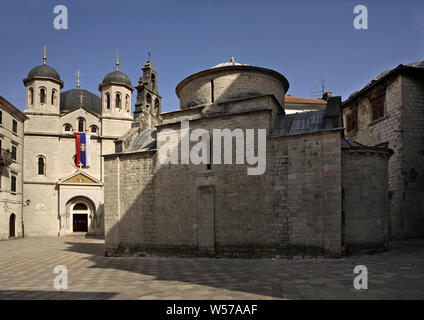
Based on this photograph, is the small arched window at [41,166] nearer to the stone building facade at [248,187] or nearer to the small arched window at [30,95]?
the small arched window at [30,95]

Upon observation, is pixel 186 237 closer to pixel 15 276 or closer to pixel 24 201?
pixel 15 276

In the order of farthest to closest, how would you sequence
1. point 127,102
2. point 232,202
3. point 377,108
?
point 127,102, point 377,108, point 232,202

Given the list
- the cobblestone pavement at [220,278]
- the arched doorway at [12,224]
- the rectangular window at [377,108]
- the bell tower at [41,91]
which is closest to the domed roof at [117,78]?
the bell tower at [41,91]

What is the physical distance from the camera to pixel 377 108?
21688mm

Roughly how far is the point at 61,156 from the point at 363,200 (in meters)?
27.9

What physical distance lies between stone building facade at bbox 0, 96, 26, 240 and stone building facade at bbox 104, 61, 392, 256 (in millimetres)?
14773

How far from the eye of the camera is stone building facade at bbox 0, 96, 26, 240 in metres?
26.8

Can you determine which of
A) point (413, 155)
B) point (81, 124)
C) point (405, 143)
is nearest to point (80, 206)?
point (81, 124)

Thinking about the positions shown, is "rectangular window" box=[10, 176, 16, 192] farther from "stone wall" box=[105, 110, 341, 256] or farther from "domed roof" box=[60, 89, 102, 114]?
"stone wall" box=[105, 110, 341, 256]

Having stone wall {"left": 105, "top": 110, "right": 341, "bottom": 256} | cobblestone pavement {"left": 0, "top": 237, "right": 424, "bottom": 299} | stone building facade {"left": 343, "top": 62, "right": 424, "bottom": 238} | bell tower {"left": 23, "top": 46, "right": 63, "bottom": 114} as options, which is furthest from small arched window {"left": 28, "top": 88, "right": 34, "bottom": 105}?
stone building facade {"left": 343, "top": 62, "right": 424, "bottom": 238}

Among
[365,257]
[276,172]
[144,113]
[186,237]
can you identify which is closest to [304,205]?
[276,172]

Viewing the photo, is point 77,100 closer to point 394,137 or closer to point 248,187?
point 248,187

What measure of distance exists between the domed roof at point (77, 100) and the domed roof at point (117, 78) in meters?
4.23

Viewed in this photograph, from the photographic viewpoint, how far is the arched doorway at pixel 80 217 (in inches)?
1251
